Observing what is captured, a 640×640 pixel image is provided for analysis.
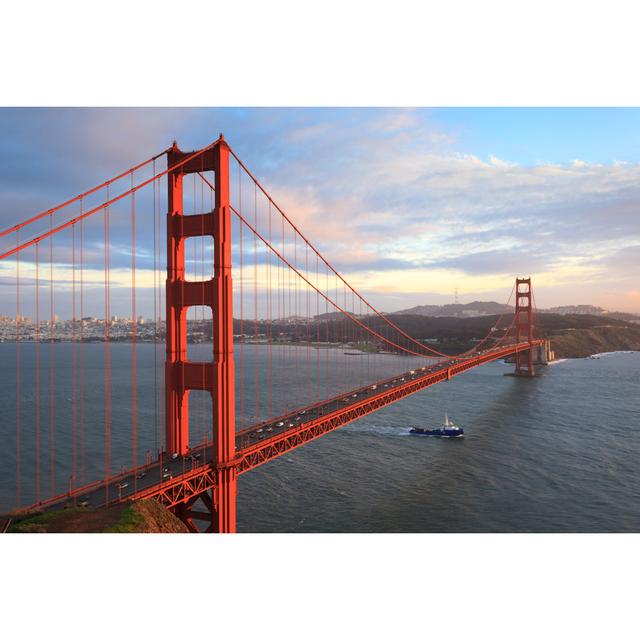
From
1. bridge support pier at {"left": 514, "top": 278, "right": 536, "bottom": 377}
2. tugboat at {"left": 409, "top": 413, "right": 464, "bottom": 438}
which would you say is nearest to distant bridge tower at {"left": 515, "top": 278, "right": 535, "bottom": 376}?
bridge support pier at {"left": 514, "top": 278, "right": 536, "bottom": 377}

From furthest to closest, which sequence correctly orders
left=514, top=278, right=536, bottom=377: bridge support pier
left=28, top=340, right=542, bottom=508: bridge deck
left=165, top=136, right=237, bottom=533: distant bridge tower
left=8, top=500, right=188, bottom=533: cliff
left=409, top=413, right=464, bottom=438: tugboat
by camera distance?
1. left=514, top=278, right=536, bottom=377: bridge support pier
2. left=409, top=413, right=464, bottom=438: tugboat
3. left=165, top=136, right=237, bottom=533: distant bridge tower
4. left=28, top=340, right=542, bottom=508: bridge deck
5. left=8, top=500, right=188, bottom=533: cliff

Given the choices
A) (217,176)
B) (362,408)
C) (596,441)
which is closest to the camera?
(217,176)

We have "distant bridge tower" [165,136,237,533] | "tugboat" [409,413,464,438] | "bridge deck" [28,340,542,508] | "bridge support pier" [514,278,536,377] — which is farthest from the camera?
"bridge support pier" [514,278,536,377]

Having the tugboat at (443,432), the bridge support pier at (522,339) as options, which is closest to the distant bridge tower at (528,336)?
the bridge support pier at (522,339)

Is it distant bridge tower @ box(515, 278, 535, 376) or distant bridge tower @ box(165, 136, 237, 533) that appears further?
distant bridge tower @ box(515, 278, 535, 376)

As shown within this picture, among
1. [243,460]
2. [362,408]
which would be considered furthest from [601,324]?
[243,460]

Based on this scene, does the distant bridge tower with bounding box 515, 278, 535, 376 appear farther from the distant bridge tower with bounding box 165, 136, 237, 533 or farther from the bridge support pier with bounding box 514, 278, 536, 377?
the distant bridge tower with bounding box 165, 136, 237, 533

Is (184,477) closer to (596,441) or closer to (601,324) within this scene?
(596,441)

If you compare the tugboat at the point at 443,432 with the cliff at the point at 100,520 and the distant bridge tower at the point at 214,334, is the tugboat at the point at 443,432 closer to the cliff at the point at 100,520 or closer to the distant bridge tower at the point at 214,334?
the distant bridge tower at the point at 214,334

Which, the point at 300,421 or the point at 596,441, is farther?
the point at 596,441
